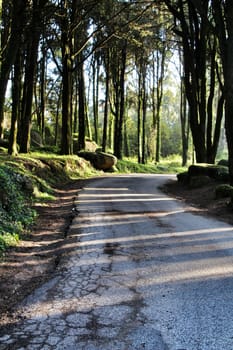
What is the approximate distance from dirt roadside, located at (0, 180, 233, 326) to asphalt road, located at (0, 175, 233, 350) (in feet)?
0.69

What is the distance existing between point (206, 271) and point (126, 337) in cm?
237

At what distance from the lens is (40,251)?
23.8 ft

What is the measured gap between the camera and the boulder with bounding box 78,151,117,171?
29.6m

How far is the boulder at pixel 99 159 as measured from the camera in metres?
29.6

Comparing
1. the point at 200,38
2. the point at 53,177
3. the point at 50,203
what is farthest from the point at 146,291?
the point at 200,38

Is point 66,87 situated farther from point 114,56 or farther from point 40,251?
point 40,251

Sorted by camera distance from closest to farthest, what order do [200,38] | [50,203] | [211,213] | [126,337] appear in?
[126,337]
[211,213]
[50,203]
[200,38]

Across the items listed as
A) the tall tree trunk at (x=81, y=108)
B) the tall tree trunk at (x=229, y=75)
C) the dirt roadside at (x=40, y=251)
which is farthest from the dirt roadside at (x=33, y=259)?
the tall tree trunk at (x=81, y=108)

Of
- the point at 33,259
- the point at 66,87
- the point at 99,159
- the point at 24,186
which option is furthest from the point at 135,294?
the point at 99,159

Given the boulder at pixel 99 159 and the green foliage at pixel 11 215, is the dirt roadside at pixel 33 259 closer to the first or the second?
the green foliage at pixel 11 215

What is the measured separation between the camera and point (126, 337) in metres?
3.92

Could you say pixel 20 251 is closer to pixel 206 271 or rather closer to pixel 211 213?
pixel 206 271

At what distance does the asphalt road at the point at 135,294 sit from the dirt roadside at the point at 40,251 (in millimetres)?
210

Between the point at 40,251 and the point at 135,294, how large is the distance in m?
2.69
